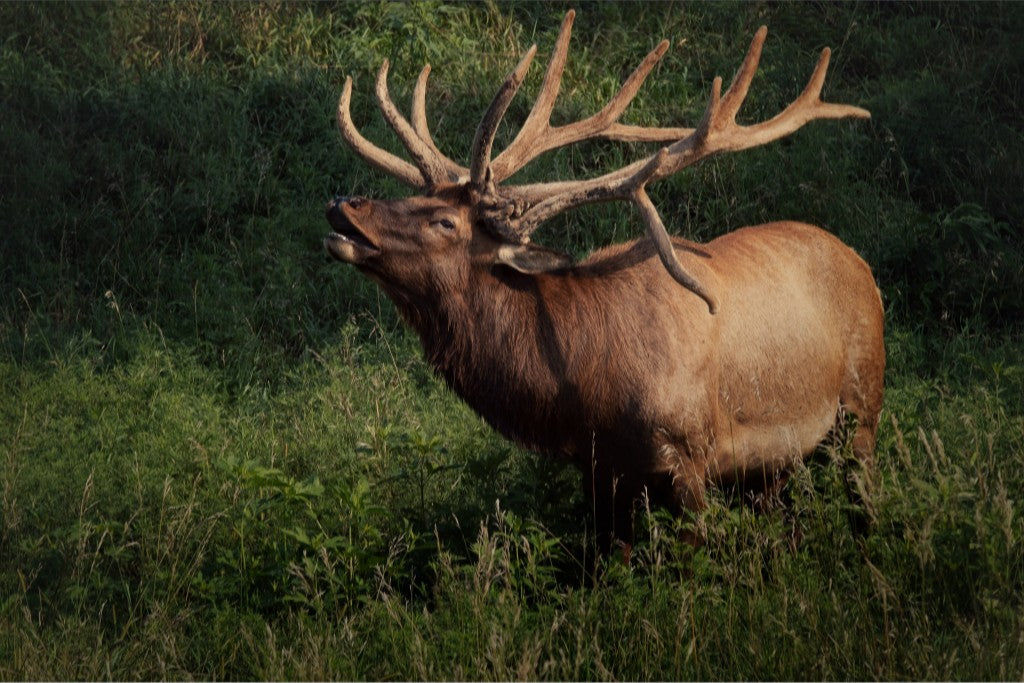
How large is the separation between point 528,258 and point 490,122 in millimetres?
582

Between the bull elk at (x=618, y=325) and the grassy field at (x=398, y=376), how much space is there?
363mm

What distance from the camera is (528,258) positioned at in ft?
19.5

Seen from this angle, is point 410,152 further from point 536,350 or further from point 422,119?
point 536,350

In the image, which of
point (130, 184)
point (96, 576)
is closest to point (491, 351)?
point (96, 576)

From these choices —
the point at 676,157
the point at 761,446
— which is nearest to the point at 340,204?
the point at 676,157

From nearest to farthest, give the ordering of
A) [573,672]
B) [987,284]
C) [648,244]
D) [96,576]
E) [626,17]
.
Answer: [573,672]
[96,576]
[648,244]
[987,284]
[626,17]

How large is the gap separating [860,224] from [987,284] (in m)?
0.91

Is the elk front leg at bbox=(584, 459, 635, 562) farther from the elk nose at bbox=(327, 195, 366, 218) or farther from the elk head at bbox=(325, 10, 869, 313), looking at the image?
the elk nose at bbox=(327, 195, 366, 218)

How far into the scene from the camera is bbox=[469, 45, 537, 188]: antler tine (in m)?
5.78

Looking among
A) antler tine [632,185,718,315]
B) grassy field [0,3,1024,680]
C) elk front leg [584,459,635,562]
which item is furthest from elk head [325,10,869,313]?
grassy field [0,3,1024,680]

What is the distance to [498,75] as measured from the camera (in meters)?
10.6

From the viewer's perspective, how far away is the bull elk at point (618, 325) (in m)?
5.72

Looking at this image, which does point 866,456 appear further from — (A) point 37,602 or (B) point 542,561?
(A) point 37,602

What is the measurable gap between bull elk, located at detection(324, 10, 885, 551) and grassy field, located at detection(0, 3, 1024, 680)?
363 mm
